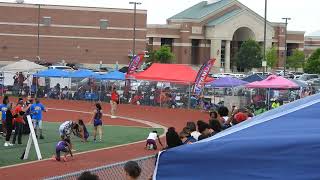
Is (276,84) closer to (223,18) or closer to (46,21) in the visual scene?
(46,21)

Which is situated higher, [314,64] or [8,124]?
[314,64]

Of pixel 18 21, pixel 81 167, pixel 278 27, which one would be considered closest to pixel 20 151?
pixel 81 167

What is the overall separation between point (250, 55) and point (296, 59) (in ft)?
30.2

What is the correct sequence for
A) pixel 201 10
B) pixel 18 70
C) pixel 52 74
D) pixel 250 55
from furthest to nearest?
1. pixel 201 10
2. pixel 250 55
3. pixel 18 70
4. pixel 52 74

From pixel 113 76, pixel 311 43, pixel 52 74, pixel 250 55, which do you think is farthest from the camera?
pixel 311 43

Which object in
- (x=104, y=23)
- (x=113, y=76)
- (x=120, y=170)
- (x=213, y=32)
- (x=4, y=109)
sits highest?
(x=104, y=23)

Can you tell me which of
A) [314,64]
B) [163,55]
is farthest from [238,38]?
[314,64]

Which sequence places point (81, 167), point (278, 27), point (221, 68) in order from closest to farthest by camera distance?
point (81, 167)
point (221, 68)
point (278, 27)

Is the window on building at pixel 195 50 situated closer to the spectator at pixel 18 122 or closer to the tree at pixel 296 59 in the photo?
the tree at pixel 296 59

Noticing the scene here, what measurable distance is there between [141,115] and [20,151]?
1751 cm

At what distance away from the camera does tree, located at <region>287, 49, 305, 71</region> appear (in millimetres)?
97500

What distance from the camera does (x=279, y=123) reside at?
14.5 feet

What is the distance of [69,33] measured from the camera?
282 feet

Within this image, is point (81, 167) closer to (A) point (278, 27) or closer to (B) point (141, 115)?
(B) point (141, 115)
